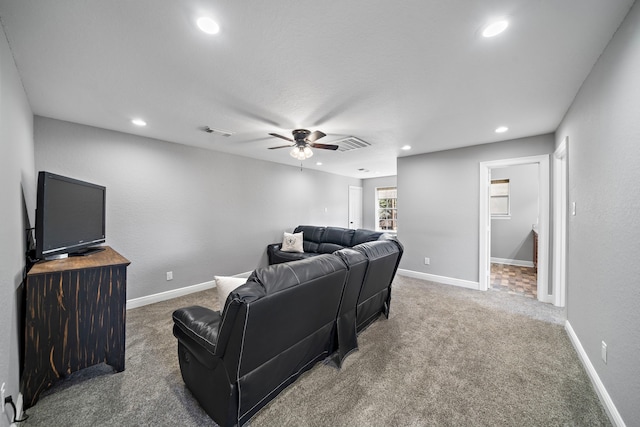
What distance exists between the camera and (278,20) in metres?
1.42

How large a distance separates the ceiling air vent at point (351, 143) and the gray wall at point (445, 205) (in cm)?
138

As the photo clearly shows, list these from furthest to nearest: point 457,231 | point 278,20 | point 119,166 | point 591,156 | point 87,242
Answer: point 457,231 → point 119,166 → point 87,242 → point 591,156 → point 278,20

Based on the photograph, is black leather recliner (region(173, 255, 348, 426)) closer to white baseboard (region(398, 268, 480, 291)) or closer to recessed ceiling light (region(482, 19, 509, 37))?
recessed ceiling light (region(482, 19, 509, 37))

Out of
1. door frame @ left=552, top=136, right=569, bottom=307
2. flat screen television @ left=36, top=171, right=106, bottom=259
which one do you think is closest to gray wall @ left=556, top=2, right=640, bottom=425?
door frame @ left=552, top=136, right=569, bottom=307

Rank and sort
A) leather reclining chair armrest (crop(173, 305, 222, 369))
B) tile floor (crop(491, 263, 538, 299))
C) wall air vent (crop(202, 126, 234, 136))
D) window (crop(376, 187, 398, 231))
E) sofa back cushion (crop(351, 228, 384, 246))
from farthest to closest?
window (crop(376, 187, 398, 231))
sofa back cushion (crop(351, 228, 384, 246))
tile floor (crop(491, 263, 538, 299))
wall air vent (crop(202, 126, 234, 136))
leather reclining chair armrest (crop(173, 305, 222, 369))

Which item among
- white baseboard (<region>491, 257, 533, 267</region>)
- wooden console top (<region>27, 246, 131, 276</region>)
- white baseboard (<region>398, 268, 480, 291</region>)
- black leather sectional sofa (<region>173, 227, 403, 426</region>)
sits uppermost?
wooden console top (<region>27, 246, 131, 276</region>)

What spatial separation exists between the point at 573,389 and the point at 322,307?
77.7 inches

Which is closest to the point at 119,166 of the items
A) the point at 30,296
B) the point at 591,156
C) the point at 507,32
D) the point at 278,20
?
the point at 30,296

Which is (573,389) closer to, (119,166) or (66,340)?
(66,340)

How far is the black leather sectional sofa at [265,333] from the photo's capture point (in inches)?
53.4

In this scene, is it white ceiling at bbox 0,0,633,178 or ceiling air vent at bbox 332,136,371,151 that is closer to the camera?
white ceiling at bbox 0,0,633,178

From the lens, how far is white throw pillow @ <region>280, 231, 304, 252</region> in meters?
5.02

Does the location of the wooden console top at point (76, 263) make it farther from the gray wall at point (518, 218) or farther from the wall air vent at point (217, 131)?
the gray wall at point (518, 218)

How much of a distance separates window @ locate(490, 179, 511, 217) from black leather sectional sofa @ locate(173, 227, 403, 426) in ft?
18.1
